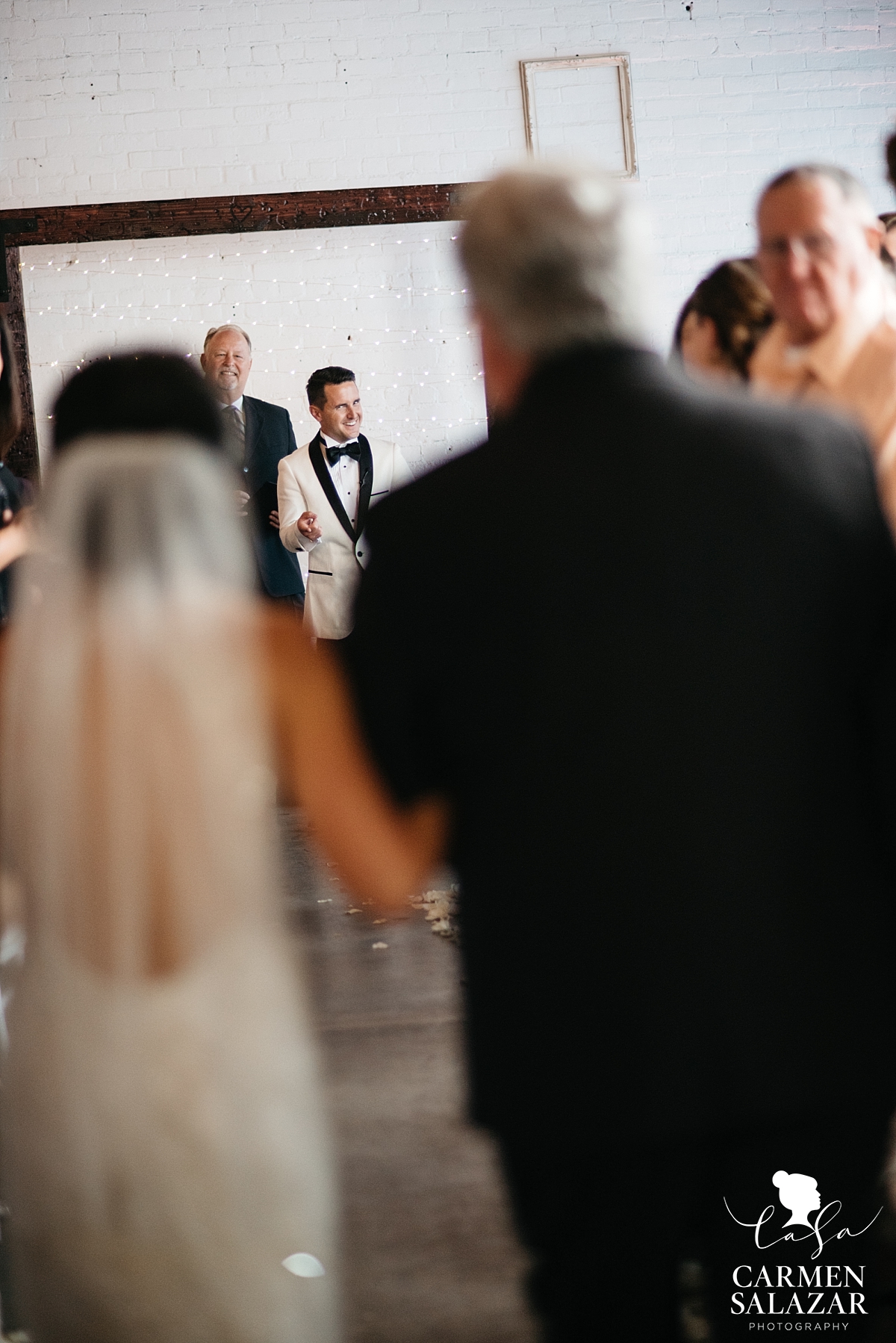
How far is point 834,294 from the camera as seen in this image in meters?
1.87

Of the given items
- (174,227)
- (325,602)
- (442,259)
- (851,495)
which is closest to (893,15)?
(442,259)

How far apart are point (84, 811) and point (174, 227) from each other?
5.89 m

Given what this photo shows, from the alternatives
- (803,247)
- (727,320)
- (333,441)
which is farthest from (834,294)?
(333,441)

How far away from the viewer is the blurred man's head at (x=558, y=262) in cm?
117

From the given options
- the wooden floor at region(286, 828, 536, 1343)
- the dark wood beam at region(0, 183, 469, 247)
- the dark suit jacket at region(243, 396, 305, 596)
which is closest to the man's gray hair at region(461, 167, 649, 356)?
the wooden floor at region(286, 828, 536, 1343)

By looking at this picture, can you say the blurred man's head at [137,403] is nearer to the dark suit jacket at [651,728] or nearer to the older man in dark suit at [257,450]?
the dark suit jacket at [651,728]

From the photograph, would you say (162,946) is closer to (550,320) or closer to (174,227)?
(550,320)

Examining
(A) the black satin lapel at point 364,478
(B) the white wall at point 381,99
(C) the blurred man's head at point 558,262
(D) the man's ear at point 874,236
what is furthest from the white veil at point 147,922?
(B) the white wall at point 381,99

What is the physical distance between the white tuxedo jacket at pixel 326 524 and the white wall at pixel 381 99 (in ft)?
3.89

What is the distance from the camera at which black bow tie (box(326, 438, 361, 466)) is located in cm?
584

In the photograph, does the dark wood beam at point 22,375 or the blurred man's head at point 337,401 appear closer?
the blurred man's head at point 337,401

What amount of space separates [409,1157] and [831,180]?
1846mm

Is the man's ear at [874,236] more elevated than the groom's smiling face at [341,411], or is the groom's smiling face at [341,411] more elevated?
the groom's smiling face at [341,411]

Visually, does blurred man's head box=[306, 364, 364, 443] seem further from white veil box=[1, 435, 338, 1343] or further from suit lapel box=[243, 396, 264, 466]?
white veil box=[1, 435, 338, 1343]
